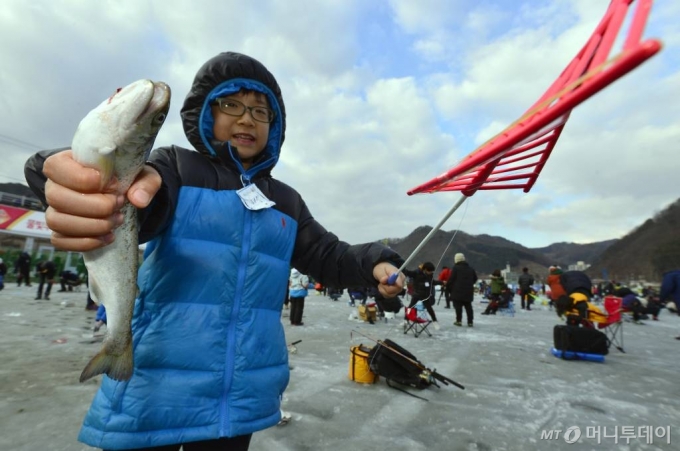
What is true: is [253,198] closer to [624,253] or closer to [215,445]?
[215,445]

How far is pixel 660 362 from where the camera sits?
6.13 meters

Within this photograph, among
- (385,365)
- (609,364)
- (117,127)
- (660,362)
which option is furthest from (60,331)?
(660,362)

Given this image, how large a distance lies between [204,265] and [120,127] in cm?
57

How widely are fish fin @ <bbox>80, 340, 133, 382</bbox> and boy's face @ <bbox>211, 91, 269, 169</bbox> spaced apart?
0.96 m

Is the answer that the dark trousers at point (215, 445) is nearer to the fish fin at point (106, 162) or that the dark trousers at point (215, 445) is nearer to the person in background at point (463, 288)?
the fish fin at point (106, 162)

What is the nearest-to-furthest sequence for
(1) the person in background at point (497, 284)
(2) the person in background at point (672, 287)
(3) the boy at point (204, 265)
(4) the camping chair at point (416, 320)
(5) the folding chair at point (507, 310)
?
(3) the boy at point (204, 265) < (2) the person in background at point (672, 287) < (4) the camping chair at point (416, 320) < (1) the person in background at point (497, 284) < (5) the folding chair at point (507, 310)

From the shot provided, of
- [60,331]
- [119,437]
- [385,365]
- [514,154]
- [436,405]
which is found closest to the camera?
[119,437]

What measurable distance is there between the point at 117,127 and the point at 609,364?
306 inches

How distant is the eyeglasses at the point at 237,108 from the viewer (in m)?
1.64

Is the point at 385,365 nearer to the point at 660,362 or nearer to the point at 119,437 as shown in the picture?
the point at 119,437

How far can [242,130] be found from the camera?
162cm

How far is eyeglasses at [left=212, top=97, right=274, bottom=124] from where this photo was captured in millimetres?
1644

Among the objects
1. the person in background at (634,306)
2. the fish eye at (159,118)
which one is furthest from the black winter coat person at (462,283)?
the fish eye at (159,118)

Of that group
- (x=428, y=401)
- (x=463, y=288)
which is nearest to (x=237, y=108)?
(x=428, y=401)
